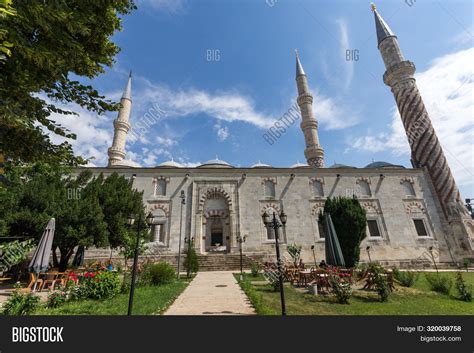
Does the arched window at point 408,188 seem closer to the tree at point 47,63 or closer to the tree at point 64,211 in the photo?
the tree at point 64,211

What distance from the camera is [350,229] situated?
14852 mm

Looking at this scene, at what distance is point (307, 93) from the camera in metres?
26.0

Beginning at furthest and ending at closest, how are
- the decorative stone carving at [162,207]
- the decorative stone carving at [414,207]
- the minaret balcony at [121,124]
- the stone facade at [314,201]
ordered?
the minaret balcony at [121,124]
the decorative stone carving at [414,207]
the decorative stone carving at [162,207]
the stone facade at [314,201]

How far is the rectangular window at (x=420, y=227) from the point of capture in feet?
66.6

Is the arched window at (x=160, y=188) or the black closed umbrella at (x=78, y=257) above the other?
the arched window at (x=160, y=188)

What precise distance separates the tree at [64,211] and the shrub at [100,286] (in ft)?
8.83

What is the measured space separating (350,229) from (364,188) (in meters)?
9.06

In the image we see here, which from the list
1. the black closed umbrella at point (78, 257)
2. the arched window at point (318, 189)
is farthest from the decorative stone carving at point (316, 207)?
the black closed umbrella at point (78, 257)

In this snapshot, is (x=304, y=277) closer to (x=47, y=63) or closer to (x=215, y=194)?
(x=47, y=63)

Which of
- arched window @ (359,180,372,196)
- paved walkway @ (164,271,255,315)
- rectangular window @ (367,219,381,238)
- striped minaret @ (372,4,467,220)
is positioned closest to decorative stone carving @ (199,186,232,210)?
paved walkway @ (164,271,255,315)
